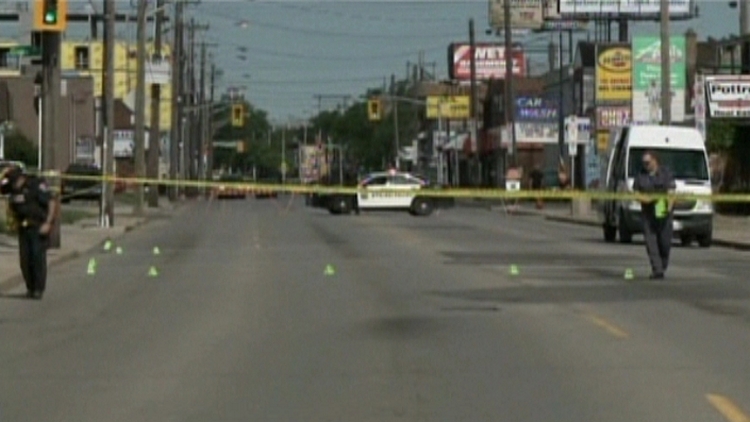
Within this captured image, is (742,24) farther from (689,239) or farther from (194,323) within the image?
(194,323)

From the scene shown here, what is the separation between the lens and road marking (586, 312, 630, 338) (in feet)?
61.1

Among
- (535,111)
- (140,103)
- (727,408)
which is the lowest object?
(727,408)

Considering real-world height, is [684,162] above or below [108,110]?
below

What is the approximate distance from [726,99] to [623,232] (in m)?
18.5

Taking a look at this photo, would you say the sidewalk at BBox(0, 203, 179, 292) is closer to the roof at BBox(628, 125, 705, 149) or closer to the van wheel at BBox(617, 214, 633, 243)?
the van wheel at BBox(617, 214, 633, 243)

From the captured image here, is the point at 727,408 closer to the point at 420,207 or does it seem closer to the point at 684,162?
the point at 684,162

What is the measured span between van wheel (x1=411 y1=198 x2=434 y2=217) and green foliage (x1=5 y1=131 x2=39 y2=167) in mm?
33331

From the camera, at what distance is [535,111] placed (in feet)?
327

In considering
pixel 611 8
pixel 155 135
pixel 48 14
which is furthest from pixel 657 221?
pixel 611 8

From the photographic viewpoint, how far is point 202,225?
56656 mm

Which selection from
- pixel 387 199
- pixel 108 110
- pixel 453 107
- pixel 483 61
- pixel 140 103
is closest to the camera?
pixel 108 110

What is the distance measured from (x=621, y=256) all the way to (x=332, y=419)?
74.7ft

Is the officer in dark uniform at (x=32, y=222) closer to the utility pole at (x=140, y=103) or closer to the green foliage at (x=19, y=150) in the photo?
the utility pole at (x=140, y=103)

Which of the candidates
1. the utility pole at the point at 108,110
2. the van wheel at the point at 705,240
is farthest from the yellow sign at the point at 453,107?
the van wheel at the point at 705,240
